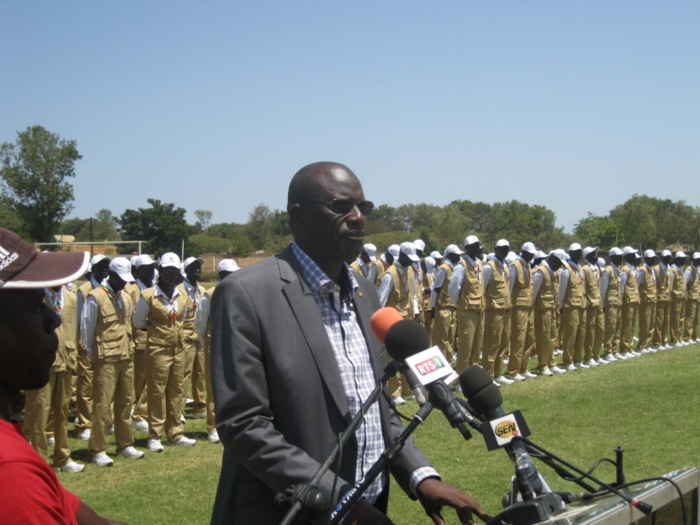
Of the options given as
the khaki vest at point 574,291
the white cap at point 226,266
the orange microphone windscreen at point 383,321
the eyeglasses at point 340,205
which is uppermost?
the eyeglasses at point 340,205

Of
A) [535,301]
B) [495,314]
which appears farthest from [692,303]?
[495,314]

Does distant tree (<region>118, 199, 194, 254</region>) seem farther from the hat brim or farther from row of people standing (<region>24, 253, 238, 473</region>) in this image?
the hat brim

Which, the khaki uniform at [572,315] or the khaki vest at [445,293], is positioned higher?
the khaki vest at [445,293]

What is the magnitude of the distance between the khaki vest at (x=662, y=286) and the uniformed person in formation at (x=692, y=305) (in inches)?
54.7

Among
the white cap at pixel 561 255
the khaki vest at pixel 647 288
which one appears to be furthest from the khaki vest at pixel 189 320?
the khaki vest at pixel 647 288

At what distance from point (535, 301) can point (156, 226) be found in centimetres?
5585

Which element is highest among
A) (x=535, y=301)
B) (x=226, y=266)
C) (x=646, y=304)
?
(x=226, y=266)

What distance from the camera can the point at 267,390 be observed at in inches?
105

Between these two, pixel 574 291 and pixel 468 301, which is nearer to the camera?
pixel 468 301

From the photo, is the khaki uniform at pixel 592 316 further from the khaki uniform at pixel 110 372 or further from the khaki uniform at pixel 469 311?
the khaki uniform at pixel 110 372

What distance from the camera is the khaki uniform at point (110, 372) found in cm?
861

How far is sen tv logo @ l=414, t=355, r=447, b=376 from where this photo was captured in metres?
2.25

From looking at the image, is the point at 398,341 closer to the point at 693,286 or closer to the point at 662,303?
→ the point at 662,303

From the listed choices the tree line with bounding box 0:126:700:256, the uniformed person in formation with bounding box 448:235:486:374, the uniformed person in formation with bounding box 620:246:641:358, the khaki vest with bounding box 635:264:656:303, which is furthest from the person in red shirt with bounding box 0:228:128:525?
the tree line with bounding box 0:126:700:256
